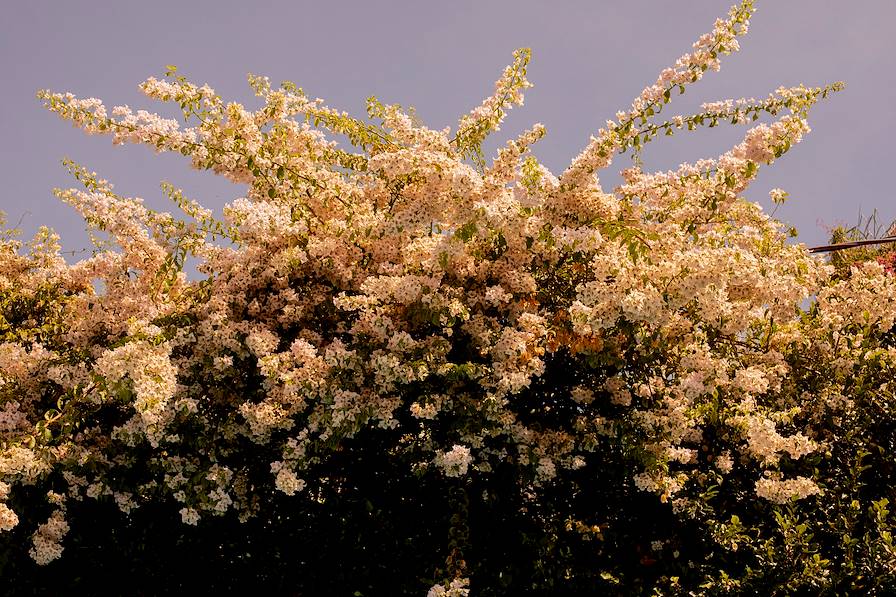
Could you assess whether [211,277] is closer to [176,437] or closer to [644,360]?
[176,437]

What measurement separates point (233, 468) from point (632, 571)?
157 inches

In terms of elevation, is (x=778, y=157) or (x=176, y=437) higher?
(x=778, y=157)

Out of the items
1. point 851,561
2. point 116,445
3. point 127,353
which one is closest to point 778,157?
point 851,561

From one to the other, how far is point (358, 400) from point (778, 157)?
4.18 m

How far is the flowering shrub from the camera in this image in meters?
6.84

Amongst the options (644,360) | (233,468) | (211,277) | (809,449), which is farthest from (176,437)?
(809,449)

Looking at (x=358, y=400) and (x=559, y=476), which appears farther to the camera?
(x=559, y=476)

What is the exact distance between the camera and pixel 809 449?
23.0ft

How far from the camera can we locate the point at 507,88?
7988 mm

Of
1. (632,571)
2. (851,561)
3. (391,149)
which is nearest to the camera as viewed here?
(851,561)

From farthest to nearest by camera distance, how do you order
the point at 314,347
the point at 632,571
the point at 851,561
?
the point at 632,571
the point at 314,347
the point at 851,561

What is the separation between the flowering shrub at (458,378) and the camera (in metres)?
6.84

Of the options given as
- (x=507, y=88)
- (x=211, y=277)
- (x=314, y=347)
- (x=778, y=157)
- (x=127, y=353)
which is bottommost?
(x=127, y=353)

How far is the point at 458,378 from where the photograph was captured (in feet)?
23.1
